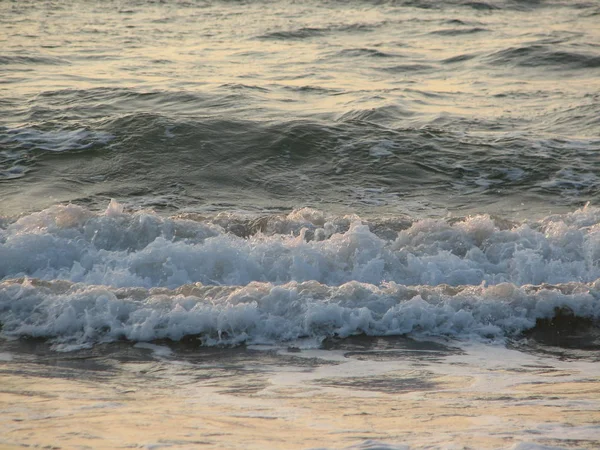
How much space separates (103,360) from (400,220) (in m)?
3.65

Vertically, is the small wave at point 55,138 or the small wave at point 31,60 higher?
the small wave at point 31,60

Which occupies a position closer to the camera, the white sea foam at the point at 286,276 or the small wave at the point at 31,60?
the white sea foam at the point at 286,276

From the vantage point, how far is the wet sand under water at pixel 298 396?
13.7ft

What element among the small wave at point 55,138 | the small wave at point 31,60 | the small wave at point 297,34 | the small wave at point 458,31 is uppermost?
the small wave at point 297,34

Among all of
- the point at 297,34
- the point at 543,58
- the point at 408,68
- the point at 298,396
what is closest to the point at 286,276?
the point at 298,396

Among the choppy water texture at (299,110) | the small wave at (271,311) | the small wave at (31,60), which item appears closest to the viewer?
the small wave at (271,311)

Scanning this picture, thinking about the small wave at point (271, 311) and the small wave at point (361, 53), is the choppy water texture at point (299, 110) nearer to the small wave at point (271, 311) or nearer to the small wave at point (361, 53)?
the small wave at point (361, 53)

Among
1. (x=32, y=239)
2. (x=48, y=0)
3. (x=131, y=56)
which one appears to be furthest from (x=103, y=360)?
(x=48, y=0)

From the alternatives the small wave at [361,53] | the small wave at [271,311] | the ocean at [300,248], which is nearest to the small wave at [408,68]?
the ocean at [300,248]

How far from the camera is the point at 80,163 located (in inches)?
421

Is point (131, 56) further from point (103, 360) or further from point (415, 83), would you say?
point (103, 360)

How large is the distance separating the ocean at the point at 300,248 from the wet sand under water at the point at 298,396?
0.07 feet

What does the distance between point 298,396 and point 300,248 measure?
2556 mm

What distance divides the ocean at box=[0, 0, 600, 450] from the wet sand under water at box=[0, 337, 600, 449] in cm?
2
